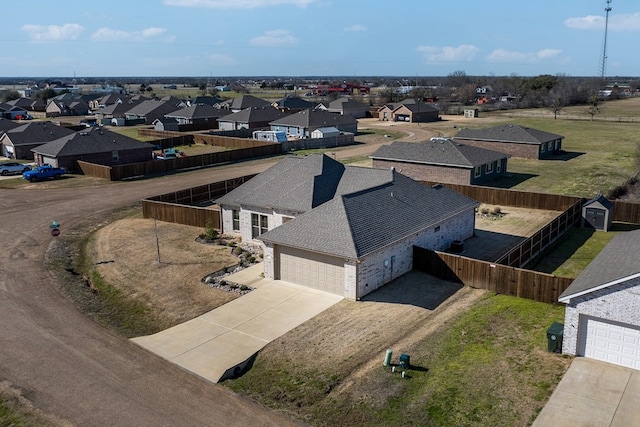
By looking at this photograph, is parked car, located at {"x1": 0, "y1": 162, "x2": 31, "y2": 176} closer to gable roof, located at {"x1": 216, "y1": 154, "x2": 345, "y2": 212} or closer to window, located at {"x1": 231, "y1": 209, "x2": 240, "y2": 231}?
gable roof, located at {"x1": 216, "y1": 154, "x2": 345, "y2": 212}

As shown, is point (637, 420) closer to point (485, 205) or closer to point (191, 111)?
point (485, 205)

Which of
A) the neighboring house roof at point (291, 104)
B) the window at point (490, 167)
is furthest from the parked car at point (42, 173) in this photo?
the neighboring house roof at point (291, 104)

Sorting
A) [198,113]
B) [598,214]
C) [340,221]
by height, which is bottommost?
[598,214]

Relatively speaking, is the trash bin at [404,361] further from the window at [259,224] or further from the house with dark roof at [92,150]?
the house with dark roof at [92,150]

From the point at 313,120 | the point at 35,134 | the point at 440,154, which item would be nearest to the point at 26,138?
the point at 35,134

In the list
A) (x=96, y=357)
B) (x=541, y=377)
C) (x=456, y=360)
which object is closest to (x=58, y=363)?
(x=96, y=357)

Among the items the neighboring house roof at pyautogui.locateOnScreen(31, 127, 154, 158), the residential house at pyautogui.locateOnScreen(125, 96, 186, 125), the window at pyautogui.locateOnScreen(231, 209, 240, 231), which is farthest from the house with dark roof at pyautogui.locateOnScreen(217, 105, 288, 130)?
the window at pyautogui.locateOnScreen(231, 209, 240, 231)

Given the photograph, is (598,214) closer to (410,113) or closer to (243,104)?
(410,113)
